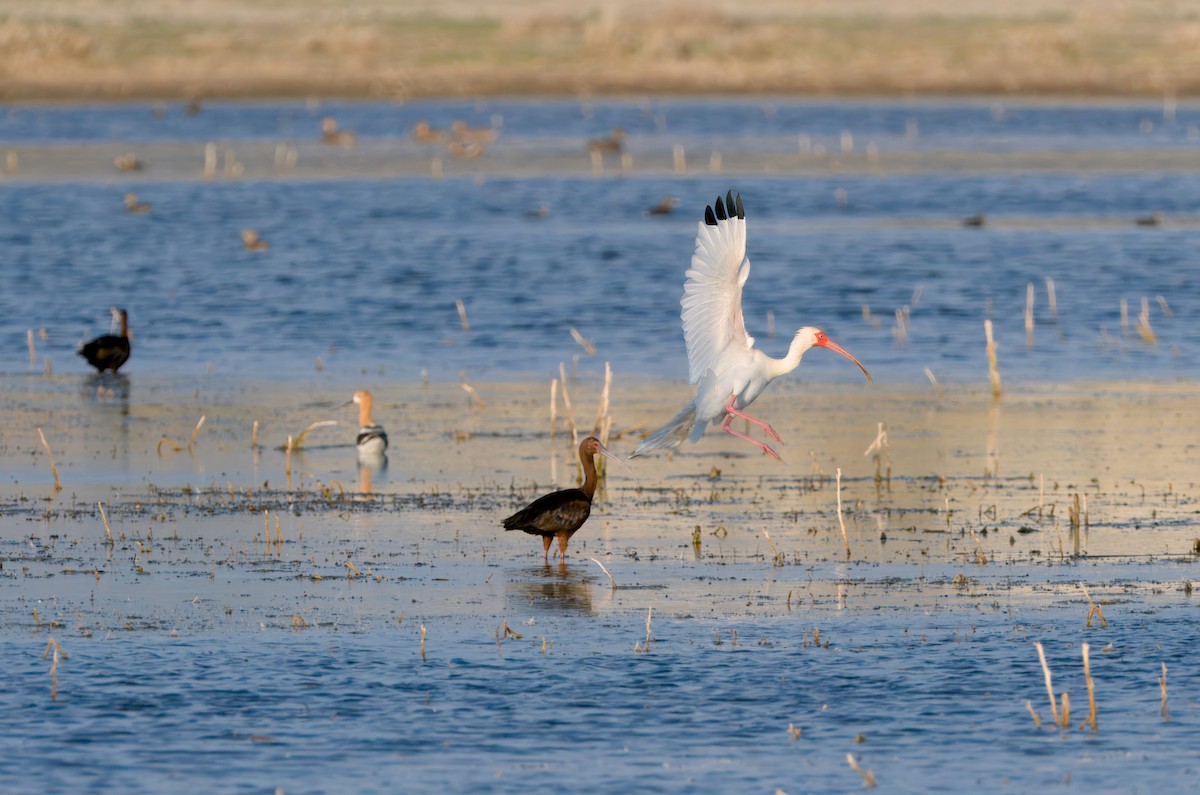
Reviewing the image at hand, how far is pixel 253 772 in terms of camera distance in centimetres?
921

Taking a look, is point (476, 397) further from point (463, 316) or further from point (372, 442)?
point (463, 316)

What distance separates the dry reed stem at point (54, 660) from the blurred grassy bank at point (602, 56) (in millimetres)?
57411

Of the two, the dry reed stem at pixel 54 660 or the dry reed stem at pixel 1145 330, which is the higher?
the dry reed stem at pixel 1145 330

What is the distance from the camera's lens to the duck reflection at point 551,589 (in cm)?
1198

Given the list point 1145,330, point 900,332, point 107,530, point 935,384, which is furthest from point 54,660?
point 1145,330

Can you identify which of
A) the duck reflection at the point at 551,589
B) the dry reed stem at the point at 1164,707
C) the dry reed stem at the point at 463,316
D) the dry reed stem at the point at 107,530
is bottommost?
the dry reed stem at the point at 1164,707

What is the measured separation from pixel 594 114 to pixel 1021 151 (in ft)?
52.8

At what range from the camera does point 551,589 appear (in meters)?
12.4

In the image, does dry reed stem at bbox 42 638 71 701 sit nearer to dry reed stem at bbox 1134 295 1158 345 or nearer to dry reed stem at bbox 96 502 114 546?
dry reed stem at bbox 96 502 114 546

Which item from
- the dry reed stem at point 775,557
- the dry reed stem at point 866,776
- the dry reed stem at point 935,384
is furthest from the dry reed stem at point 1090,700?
the dry reed stem at point 935,384

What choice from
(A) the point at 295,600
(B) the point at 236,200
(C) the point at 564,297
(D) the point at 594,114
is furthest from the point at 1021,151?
(A) the point at 295,600

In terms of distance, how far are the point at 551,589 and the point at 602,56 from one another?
211 feet

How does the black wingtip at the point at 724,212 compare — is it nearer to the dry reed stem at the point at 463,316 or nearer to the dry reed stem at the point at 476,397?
the dry reed stem at the point at 476,397

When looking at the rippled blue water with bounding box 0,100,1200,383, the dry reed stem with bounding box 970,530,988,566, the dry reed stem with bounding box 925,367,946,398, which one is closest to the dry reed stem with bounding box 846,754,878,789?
the dry reed stem with bounding box 970,530,988,566
